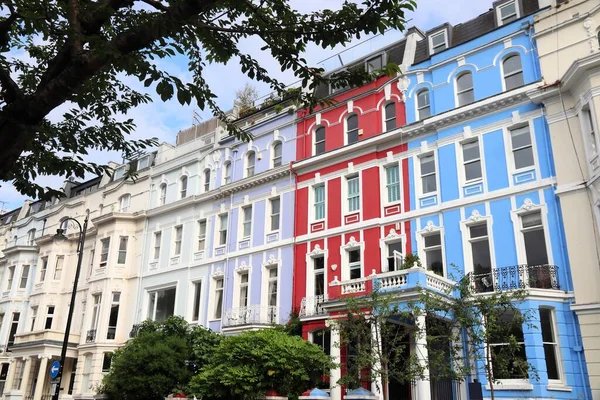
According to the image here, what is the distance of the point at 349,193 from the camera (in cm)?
2339

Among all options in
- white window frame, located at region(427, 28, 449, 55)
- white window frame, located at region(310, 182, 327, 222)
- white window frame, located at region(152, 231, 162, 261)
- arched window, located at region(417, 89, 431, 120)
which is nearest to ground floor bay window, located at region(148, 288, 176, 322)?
white window frame, located at region(152, 231, 162, 261)

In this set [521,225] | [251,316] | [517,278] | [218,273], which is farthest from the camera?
[218,273]

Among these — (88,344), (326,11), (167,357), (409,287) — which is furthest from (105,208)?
(326,11)

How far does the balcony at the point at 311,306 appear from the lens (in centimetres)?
2145

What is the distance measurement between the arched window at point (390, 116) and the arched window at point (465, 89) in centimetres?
289

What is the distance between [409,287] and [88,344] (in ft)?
64.9

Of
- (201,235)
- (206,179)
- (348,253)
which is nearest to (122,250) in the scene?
(201,235)

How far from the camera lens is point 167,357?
21328mm

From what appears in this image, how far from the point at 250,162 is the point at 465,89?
11.6m

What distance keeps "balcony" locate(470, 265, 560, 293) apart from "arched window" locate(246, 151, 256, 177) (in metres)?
13.2

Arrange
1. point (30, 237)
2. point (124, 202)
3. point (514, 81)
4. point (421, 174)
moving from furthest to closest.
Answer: point (30, 237) < point (124, 202) < point (421, 174) < point (514, 81)

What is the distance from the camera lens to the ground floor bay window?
28406 mm

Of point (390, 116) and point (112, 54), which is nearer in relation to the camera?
point (112, 54)

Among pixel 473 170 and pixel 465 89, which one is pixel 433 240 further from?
pixel 465 89
